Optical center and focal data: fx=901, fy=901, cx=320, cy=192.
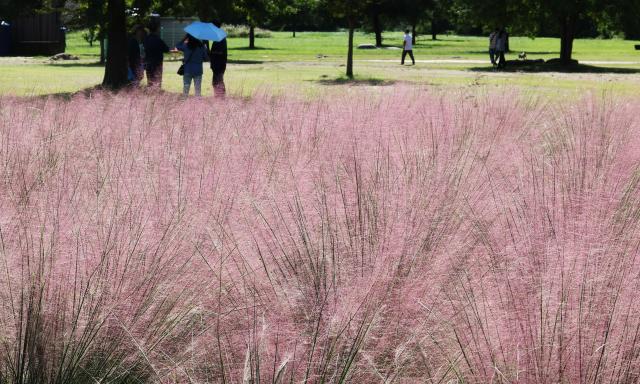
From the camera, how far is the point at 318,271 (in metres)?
3.49

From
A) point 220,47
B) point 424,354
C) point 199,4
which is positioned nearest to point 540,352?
point 424,354

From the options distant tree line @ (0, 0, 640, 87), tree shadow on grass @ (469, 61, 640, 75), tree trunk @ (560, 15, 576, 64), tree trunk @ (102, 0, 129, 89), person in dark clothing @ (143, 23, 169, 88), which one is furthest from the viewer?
tree trunk @ (560, 15, 576, 64)

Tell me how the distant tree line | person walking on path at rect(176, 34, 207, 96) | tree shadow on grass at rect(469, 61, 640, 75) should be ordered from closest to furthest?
1. person walking on path at rect(176, 34, 207, 96)
2. the distant tree line
3. tree shadow on grass at rect(469, 61, 640, 75)

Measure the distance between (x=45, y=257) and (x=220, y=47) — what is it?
42.8 ft

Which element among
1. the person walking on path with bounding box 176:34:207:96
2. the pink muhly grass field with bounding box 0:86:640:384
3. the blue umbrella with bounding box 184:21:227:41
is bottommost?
the pink muhly grass field with bounding box 0:86:640:384

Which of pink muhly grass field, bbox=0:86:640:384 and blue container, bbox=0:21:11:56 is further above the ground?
blue container, bbox=0:21:11:56

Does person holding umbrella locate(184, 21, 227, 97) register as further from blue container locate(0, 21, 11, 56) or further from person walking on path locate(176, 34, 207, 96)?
blue container locate(0, 21, 11, 56)

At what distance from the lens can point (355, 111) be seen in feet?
32.1

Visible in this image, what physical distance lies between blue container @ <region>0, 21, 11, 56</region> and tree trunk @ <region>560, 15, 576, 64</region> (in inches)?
1133

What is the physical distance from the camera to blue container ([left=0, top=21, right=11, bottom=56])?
4747cm

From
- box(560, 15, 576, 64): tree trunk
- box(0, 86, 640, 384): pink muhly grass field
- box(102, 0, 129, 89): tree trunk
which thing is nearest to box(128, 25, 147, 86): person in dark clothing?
box(102, 0, 129, 89): tree trunk

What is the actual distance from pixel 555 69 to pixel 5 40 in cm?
2978

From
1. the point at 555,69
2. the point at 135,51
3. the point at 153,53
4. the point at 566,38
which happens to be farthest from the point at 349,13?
the point at 566,38

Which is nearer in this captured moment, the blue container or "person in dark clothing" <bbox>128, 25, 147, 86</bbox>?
"person in dark clothing" <bbox>128, 25, 147, 86</bbox>
